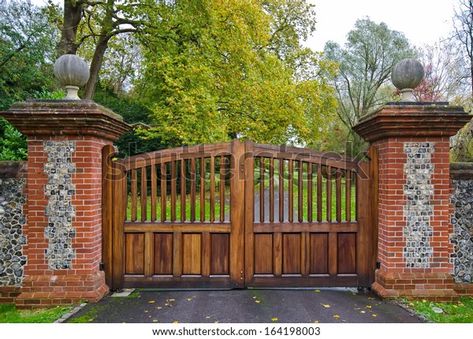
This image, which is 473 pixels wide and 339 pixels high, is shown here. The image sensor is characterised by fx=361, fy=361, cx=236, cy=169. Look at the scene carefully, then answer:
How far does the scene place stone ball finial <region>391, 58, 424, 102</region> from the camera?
187 inches

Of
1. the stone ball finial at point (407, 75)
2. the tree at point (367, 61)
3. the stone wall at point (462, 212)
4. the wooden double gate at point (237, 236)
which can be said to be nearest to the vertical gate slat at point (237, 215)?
the wooden double gate at point (237, 236)

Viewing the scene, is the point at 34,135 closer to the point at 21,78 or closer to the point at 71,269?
the point at 71,269

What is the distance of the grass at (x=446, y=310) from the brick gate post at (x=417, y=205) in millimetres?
159

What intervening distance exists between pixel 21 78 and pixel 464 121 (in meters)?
10.7

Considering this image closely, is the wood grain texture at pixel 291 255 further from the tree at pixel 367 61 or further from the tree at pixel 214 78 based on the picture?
the tree at pixel 367 61

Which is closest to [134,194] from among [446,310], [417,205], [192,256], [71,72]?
[192,256]

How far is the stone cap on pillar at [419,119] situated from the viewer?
4633 millimetres

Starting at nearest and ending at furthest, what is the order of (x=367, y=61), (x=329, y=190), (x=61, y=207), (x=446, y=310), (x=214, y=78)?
(x=446, y=310)
(x=61, y=207)
(x=329, y=190)
(x=214, y=78)
(x=367, y=61)

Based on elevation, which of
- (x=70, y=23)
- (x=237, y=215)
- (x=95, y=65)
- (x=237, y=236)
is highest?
(x=70, y=23)

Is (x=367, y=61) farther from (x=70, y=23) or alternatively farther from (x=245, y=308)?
(x=245, y=308)

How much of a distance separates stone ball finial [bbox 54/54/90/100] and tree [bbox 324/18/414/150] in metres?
19.6

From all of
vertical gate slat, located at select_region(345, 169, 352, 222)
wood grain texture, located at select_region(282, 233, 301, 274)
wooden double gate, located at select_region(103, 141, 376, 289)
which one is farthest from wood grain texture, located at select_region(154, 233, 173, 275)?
vertical gate slat, located at select_region(345, 169, 352, 222)

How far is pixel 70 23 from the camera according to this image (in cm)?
1245

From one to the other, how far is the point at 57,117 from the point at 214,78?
27.3 feet
